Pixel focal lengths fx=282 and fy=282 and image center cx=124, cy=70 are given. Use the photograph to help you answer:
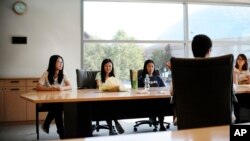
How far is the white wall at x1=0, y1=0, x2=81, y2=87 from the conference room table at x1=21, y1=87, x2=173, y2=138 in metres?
2.95

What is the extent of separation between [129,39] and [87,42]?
3.05 feet

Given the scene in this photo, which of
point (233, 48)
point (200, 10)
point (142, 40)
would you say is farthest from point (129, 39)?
point (233, 48)

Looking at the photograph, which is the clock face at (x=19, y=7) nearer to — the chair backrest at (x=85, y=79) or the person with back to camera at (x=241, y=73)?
the chair backrest at (x=85, y=79)

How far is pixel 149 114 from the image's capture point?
10.2 feet

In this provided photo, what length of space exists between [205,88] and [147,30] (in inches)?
183

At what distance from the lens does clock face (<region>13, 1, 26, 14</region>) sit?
17.8 ft

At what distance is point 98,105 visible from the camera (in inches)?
110

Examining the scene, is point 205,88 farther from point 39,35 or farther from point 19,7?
point 19,7

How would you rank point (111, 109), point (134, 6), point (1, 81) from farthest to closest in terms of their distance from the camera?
1. point (134, 6)
2. point (1, 81)
3. point (111, 109)

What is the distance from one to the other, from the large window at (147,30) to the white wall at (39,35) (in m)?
0.28

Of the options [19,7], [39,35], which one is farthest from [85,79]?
[19,7]

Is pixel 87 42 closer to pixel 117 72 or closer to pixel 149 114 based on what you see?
pixel 117 72

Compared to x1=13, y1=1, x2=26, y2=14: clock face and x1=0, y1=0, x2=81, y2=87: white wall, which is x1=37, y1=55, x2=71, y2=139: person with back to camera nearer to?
x1=0, y1=0, x2=81, y2=87: white wall

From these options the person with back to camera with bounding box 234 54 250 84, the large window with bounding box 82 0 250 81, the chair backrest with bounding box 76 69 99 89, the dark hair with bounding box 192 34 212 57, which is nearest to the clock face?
the large window with bounding box 82 0 250 81
